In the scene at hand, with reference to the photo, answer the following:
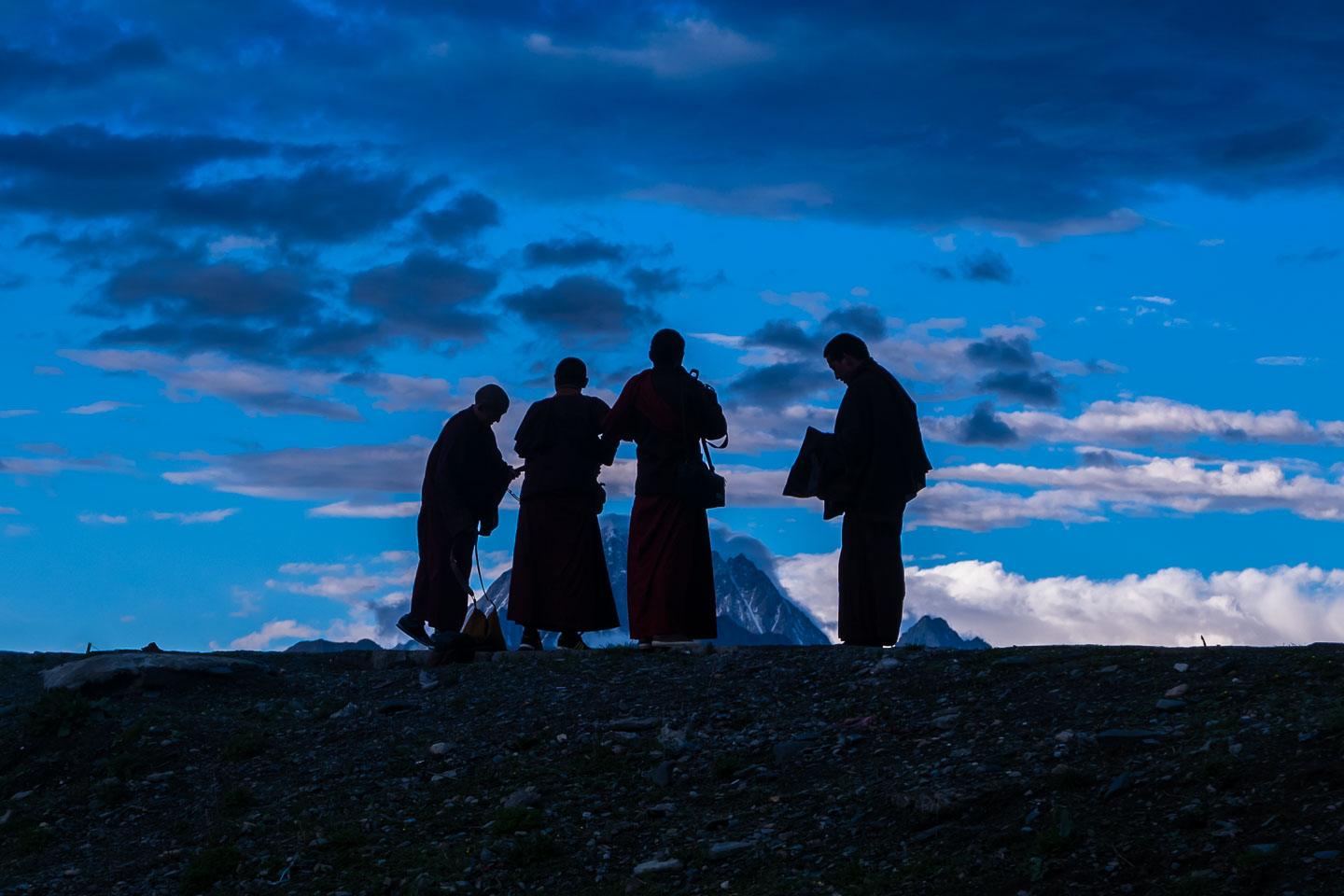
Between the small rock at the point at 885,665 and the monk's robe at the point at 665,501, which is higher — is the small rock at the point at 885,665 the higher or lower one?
the lower one

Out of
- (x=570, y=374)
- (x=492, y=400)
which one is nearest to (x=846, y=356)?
(x=570, y=374)

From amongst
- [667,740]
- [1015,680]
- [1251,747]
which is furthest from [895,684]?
[1251,747]

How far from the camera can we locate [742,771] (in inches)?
348

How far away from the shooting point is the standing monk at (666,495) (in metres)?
13.5

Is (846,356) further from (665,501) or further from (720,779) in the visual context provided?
(720,779)

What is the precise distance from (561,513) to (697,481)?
2302 millimetres

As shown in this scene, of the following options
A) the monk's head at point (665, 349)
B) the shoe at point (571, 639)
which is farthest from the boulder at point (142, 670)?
the monk's head at point (665, 349)

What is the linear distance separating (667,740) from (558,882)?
6.87ft

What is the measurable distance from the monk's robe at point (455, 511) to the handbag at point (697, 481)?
9.24 feet

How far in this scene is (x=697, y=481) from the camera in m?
13.2

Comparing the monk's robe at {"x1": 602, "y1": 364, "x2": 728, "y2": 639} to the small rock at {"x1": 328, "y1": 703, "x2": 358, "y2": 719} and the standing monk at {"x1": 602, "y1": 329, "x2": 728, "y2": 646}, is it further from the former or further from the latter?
the small rock at {"x1": 328, "y1": 703, "x2": 358, "y2": 719}

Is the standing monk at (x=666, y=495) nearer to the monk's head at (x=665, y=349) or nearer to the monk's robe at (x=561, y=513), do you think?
the monk's head at (x=665, y=349)

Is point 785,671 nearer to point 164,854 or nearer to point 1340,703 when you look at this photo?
point 1340,703

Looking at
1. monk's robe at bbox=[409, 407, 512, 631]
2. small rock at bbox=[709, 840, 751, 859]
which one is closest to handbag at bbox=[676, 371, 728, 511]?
monk's robe at bbox=[409, 407, 512, 631]
